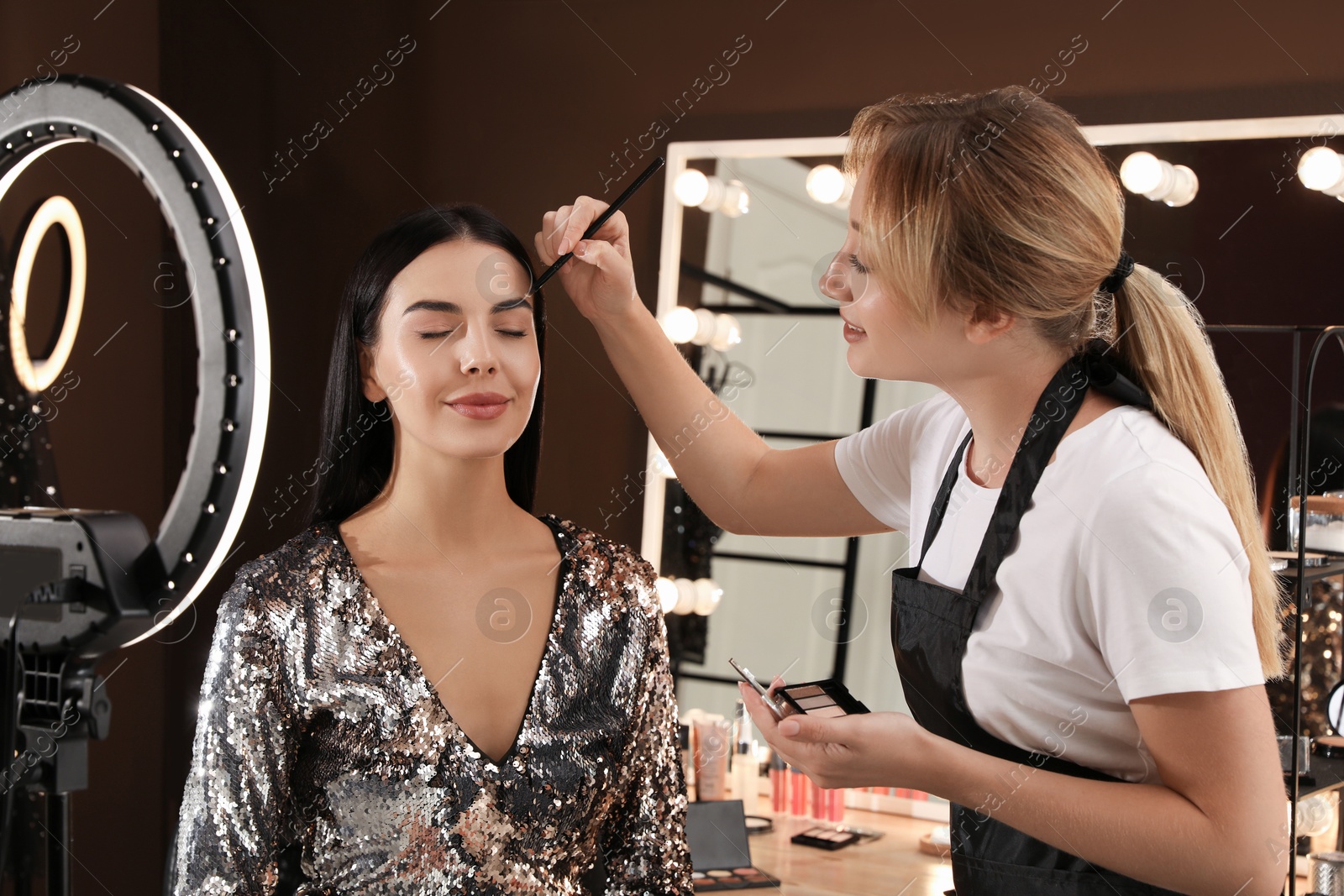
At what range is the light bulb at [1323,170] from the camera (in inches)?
76.9

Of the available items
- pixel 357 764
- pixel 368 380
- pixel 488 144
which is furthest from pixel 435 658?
pixel 488 144

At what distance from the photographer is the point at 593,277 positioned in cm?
151

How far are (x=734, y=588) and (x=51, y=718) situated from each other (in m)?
1.70

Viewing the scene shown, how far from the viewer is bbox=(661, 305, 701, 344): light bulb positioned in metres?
2.47

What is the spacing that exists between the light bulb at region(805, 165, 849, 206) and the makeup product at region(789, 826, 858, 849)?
1.28m

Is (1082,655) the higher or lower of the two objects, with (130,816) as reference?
higher

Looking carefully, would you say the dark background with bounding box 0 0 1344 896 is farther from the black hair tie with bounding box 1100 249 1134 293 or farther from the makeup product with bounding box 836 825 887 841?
the black hair tie with bounding box 1100 249 1134 293

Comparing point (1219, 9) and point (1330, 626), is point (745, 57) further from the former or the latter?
point (1330, 626)

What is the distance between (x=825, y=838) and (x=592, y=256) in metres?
1.30

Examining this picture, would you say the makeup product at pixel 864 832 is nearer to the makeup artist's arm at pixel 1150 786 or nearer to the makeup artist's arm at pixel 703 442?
the makeup artist's arm at pixel 703 442

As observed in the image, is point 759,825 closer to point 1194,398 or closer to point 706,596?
point 706,596

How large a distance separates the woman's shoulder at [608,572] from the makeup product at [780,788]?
1049 mm

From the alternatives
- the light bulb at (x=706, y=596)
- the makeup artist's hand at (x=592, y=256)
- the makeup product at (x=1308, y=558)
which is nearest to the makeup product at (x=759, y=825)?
the light bulb at (x=706, y=596)

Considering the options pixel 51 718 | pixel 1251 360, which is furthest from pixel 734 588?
pixel 51 718
